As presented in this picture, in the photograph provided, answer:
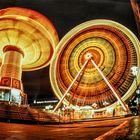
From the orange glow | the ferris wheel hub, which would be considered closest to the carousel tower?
the orange glow

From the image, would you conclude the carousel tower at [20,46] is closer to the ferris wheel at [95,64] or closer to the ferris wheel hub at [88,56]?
the ferris wheel at [95,64]

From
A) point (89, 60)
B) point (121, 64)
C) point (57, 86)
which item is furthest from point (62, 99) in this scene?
→ point (121, 64)

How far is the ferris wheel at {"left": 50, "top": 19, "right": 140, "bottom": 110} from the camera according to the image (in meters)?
15.3

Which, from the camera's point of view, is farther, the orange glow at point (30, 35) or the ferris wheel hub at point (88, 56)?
the orange glow at point (30, 35)

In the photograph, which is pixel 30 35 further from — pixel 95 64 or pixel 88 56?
pixel 95 64

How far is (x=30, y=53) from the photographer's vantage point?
19484 mm

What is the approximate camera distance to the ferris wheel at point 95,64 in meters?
15.3

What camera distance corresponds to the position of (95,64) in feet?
52.2

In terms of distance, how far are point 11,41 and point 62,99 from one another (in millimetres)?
5379

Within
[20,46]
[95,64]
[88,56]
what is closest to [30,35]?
[20,46]

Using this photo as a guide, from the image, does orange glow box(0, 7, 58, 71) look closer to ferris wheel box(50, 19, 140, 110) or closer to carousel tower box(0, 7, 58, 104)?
carousel tower box(0, 7, 58, 104)

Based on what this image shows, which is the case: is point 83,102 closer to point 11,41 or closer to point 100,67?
point 100,67

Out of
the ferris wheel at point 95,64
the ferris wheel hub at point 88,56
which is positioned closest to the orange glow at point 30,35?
the ferris wheel at point 95,64

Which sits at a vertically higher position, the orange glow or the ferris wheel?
the orange glow
